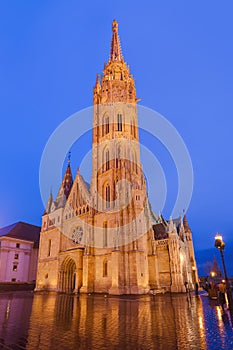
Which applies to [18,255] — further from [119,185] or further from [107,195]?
[119,185]

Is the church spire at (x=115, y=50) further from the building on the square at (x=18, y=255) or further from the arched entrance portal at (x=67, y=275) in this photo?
the building on the square at (x=18, y=255)

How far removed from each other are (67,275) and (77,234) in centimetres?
633

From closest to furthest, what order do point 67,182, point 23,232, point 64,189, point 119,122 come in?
point 119,122 → point 64,189 → point 67,182 → point 23,232

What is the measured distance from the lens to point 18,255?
47.7 metres

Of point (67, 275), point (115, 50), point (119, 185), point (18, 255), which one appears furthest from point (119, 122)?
point (18, 255)

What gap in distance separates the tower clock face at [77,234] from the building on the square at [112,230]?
154mm

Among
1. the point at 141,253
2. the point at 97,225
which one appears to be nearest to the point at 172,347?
the point at 141,253

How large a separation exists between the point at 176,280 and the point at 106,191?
53.1 ft

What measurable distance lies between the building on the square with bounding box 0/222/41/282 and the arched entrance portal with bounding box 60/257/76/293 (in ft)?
56.1

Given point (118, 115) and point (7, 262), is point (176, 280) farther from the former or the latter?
point (7, 262)

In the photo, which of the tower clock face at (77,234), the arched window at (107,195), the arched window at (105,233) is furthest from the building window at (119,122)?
the tower clock face at (77,234)

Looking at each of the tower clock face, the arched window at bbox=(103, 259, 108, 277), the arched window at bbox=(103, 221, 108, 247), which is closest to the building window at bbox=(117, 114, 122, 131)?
the arched window at bbox=(103, 221, 108, 247)

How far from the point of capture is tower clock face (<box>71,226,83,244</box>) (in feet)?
115

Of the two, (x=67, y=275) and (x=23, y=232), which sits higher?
(x=23, y=232)
